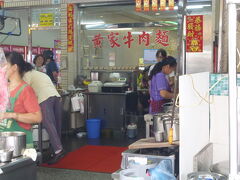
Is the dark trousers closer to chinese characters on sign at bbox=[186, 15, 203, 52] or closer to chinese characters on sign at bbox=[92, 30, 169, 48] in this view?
chinese characters on sign at bbox=[186, 15, 203, 52]

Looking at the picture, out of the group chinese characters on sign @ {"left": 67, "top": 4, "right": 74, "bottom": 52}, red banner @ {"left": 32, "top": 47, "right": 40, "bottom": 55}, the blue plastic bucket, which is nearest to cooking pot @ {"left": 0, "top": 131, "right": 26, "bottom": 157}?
the blue plastic bucket

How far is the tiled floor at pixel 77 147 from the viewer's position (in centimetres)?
510

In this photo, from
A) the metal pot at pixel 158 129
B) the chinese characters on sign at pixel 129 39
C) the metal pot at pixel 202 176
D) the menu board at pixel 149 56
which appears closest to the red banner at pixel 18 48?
the chinese characters on sign at pixel 129 39

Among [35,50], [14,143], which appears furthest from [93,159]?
[35,50]

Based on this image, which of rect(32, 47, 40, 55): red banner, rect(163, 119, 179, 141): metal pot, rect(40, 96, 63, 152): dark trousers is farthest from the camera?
rect(32, 47, 40, 55): red banner

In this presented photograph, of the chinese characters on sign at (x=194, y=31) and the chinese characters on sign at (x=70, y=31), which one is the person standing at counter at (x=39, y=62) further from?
the chinese characters on sign at (x=194, y=31)

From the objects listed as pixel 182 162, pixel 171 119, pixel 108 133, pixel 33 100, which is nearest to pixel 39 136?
pixel 108 133

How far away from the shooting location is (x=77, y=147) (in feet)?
22.7

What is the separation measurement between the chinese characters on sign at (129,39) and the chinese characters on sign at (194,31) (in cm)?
354

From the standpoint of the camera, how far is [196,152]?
259 centimetres

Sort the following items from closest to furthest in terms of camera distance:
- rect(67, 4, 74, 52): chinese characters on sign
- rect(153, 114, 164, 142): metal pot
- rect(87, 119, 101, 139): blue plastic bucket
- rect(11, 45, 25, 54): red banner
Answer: rect(153, 114, 164, 142): metal pot, rect(87, 119, 101, 139): blue plastic bucket, rect(67, 4, 74, 52): chinese characters on sign, rect(11, 45, 25, 54): red banner

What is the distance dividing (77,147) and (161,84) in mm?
2538

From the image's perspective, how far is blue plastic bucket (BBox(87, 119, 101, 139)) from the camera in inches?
300

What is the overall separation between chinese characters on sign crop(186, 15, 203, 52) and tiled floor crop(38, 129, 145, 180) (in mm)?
2212
